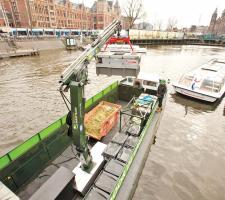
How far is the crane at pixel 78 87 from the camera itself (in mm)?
3910

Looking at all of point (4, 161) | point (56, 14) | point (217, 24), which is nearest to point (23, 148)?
point (4, 161)

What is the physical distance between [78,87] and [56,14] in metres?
83.1

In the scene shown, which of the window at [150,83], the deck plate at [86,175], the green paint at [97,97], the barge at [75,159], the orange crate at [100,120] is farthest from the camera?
the window at [150,83]

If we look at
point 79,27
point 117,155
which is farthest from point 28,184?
point 79,27

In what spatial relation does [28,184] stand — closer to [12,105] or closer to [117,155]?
[117,155]

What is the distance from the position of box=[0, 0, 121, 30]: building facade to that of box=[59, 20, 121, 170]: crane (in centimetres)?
5928

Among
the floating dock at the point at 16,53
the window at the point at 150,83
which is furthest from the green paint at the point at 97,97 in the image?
the floating dock at the point at 16,53

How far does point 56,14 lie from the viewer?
236ft

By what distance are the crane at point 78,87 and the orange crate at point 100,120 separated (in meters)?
2.39

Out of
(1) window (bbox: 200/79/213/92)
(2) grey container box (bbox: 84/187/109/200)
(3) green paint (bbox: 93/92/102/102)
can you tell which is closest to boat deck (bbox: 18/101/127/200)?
(2) grey container box (bbox: 84/187/109/200)

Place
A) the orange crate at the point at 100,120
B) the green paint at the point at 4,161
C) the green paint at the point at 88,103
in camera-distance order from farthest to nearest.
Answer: the green paint at the point at 88,103, the orange crate at the point at 100,120, the green paint at the point at 4,161

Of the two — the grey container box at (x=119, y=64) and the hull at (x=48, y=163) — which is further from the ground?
the grey container box at (x=119, y=64)

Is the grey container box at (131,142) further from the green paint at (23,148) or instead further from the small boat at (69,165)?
the green paint at (23,148)

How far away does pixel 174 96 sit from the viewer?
50.2ft
